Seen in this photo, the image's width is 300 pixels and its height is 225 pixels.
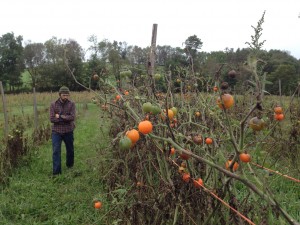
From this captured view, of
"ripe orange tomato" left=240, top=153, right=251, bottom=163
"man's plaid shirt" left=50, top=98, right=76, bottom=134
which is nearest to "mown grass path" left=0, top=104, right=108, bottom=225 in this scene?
"man's plaid shirt" left=50, top=98, right=76, bottom=134

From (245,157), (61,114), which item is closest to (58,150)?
(61,114)

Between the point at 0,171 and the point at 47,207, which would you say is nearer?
the point at 47,207

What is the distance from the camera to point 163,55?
461 centimetres

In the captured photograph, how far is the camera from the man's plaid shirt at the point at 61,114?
17.7 ft

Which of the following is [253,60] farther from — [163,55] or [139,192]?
[163,55]

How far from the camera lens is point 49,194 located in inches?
179

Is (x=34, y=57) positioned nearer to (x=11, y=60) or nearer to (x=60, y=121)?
(x=11, y=60)

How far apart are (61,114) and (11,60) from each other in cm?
4389

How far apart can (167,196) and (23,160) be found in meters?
4.42

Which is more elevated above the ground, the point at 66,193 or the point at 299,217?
the point at 299,217

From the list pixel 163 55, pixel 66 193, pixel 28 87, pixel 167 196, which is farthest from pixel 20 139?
pixel 28 87

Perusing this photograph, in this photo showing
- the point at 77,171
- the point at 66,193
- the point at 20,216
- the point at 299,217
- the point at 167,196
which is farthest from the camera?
the point at 77,171

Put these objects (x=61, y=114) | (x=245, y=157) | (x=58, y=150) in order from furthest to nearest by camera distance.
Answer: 1. (x=61, y=114)
2. (x=58, y=150)
3. (x=245, y=157)

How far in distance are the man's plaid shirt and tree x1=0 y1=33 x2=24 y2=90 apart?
3912cm
